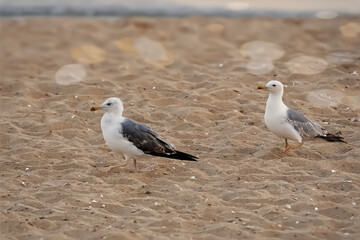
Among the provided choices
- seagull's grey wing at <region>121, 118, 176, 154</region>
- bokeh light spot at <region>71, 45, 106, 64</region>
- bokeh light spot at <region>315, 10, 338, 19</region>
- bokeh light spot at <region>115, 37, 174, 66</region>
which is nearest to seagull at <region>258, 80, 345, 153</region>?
seagull's grey wing at <region>121, 118, 176, 154</region>

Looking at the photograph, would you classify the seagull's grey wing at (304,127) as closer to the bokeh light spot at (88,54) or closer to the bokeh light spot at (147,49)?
the bokeh light spot at (147,49)

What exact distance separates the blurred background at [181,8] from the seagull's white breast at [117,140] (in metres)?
7.31

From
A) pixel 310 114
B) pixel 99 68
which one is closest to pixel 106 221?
pixel 310 114

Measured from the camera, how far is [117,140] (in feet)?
23.2

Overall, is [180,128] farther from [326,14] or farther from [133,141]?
[326,14]

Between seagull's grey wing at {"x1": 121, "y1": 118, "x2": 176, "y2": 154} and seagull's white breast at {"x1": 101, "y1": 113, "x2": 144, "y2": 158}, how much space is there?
4 centimetres

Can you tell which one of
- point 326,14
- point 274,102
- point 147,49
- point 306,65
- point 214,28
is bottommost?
point 274,102

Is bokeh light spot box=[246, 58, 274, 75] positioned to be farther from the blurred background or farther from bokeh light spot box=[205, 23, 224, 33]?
the blurred background

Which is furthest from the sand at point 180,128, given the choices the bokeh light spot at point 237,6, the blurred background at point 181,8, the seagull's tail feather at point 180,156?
the bokeh light spot at point 237,6

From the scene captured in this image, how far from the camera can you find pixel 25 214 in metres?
5.92

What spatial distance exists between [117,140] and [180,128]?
1248 millimetres

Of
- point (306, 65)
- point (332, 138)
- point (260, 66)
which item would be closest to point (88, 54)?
point (260, 66)

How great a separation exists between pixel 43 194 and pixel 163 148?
123cm

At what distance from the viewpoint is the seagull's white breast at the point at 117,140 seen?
705 centimetres
